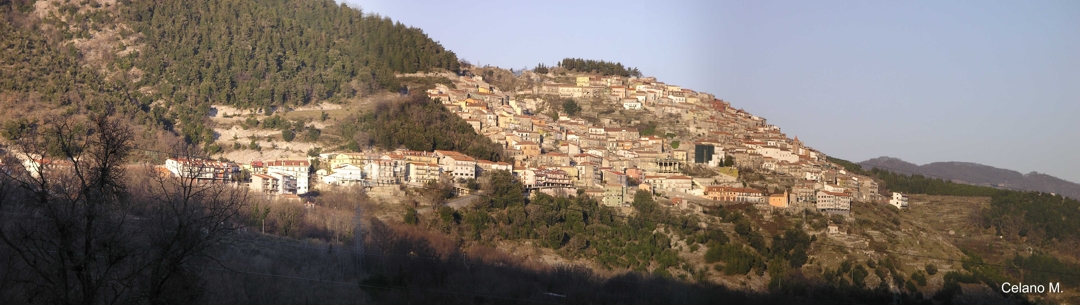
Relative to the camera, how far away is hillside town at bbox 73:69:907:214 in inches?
839

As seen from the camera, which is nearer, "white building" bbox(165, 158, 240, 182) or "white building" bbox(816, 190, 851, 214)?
"white building" bbox(165, 158, 240, 182)

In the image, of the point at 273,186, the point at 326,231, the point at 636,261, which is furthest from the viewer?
the point at 636,261

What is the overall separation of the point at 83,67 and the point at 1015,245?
87.6 ft

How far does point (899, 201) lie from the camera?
3136 cm

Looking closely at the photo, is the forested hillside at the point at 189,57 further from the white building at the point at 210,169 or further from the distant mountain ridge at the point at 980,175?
the distant mountain ridge at the point at 980,175

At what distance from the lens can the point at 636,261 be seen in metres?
21.2

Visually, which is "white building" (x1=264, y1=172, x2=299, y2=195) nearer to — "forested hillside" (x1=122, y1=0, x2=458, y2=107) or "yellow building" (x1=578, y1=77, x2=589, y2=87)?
"forested hillside" (x1=122, y1=0, x2=458, y2=107)

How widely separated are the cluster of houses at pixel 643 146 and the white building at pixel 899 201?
0.41 m

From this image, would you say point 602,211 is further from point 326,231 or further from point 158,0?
point 158,0

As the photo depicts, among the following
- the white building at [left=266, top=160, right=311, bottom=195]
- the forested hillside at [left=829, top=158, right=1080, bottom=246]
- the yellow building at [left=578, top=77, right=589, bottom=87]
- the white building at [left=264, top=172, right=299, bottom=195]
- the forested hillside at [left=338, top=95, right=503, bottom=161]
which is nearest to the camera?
the white building at [left=264, top=172, right=299, bottom=195]

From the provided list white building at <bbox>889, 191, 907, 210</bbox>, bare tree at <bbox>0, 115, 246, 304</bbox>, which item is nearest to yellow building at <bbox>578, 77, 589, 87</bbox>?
white building at <bbox>889, 191, 907, 210</bbox>

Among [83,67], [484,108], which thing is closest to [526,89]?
[484,108]

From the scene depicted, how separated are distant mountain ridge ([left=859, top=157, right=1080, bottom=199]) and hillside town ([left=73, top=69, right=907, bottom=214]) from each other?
4.96 meters

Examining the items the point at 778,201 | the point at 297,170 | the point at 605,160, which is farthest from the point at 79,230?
the point at 605,160
